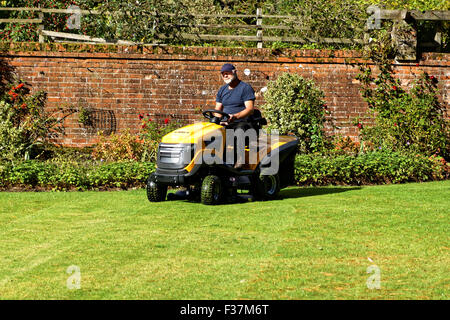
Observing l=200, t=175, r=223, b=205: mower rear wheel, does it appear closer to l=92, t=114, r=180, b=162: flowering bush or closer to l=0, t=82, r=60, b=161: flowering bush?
l=92, t=114, r=180, b=162: flowering bush

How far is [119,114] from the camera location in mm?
13914

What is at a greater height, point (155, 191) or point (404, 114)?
point (404, 114)

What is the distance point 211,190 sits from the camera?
8.92 meters

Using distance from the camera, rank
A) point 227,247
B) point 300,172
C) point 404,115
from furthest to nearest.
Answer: point 404,115
point 300,172
point 227,247

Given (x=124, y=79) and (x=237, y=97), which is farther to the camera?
(x=124, y=79)

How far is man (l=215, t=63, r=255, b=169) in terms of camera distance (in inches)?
368

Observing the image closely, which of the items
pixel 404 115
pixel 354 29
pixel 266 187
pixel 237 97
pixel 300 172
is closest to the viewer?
pixel 237 97

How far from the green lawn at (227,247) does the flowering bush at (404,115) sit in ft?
12.0

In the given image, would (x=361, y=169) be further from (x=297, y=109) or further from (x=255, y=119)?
(x=255, y=119)

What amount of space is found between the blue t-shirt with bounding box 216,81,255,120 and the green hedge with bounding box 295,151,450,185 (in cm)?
233

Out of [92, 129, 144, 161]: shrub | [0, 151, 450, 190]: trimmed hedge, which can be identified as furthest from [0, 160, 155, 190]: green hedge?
[92, 129, 144, 161]: shrub

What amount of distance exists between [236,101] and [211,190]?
140 cm

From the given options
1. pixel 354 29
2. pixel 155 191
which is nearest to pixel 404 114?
pixel 354 29
